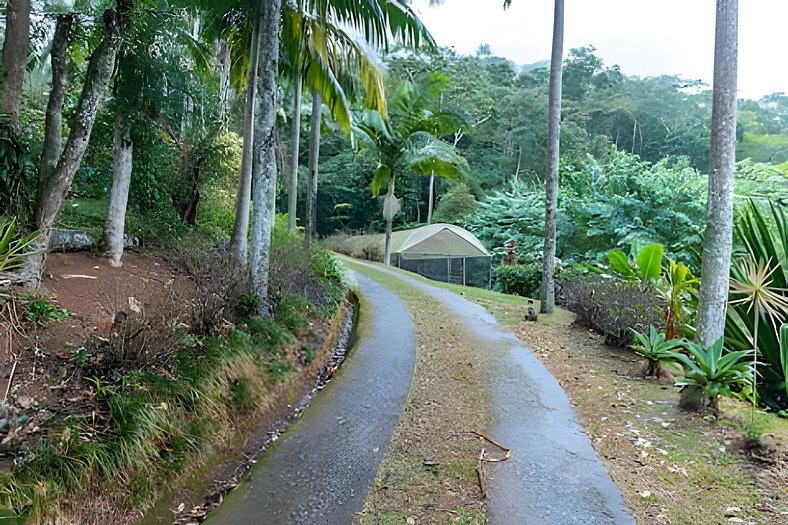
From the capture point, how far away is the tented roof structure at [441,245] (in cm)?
2062

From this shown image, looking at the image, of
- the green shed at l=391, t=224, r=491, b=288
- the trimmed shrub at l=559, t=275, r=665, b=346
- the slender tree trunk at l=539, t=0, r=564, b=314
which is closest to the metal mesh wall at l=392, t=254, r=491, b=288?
the green shed at l=391, t=224, r=491, b=288

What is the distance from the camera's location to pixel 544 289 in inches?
452

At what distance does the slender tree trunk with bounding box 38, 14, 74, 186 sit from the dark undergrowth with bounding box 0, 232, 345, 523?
204 cm

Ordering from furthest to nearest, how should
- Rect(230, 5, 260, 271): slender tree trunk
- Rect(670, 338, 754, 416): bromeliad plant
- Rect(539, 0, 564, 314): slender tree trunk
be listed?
Rect(539, 0, 564, 314): slender tree trunk, Rect(230, 5, 260, 271): slender tree trunk, Rect(670, 338, 754, 416): bromeliad plant

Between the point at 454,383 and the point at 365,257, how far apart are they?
19.2m

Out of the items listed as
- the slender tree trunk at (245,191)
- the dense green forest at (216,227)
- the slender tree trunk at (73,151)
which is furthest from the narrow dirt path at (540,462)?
the slender tree trunk at (73,151)

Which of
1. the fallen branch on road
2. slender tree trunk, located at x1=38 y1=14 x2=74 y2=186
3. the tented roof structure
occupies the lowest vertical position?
the fallen branch on road

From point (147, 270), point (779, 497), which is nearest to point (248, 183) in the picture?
point (147, 270)

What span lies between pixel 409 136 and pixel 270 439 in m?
17.2

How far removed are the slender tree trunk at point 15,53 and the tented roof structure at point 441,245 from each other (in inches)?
633

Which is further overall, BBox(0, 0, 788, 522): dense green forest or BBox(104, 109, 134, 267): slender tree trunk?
BBox(104, 109, 134, 267): slender tree trunk

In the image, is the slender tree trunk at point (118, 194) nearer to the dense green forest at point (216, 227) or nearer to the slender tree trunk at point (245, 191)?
the dense green forest at point (216, 227)

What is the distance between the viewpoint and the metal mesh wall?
2034 centimetres

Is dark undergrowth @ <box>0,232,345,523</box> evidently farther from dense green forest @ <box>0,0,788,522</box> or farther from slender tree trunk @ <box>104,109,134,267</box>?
slender tree trunk @ <box>104,109,134,267</box>
